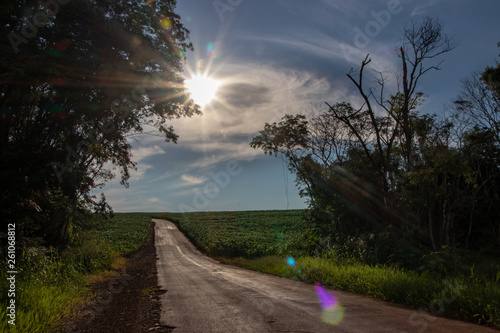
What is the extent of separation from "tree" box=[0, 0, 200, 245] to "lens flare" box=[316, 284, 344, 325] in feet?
28.6

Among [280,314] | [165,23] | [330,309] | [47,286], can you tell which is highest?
[165,23]

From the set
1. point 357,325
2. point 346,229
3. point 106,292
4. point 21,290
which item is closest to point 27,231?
point 106,292

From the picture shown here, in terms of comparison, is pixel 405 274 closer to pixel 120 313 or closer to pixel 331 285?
pixel 331 285

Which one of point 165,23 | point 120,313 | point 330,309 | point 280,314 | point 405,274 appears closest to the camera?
point 280,314

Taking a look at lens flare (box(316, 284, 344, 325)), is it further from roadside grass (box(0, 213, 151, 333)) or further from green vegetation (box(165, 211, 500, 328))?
roadside grass (box(0, 213, 151, 333))

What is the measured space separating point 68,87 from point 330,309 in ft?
33.1

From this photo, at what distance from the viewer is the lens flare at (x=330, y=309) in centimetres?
583

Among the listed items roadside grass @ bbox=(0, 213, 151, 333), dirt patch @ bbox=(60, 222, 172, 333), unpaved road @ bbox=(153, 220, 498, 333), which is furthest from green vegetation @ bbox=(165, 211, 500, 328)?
roadside grass @ bbox=(0, 213, 151, 333)

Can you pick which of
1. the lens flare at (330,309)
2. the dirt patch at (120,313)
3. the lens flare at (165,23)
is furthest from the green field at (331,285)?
the lens flare at (165,23)

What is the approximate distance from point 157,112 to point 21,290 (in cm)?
930

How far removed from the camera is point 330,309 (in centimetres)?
676

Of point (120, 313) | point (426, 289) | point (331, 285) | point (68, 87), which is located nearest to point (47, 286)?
point (120, 313)

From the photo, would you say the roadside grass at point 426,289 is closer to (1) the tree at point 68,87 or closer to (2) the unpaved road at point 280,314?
(2) the unpaved road at point 280,314

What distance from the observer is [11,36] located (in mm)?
8391
